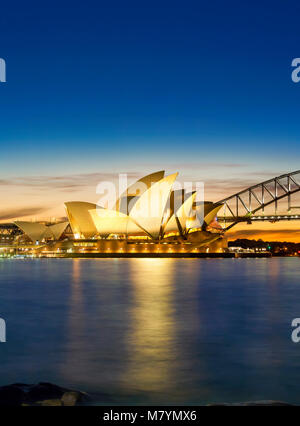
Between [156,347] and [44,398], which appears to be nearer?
[44,398]

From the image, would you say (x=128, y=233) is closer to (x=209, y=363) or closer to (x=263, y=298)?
(x=263, y=298)

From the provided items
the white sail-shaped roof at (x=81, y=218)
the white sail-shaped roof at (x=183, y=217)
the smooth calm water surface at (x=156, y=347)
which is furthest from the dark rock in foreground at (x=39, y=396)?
the white sail-shaped roof at (x=81, y=218)

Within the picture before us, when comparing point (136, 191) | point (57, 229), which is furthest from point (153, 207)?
point (57, 229)

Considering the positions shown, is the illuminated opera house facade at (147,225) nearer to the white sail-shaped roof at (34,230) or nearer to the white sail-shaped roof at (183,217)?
the white sail-shaped roof at (183,217)

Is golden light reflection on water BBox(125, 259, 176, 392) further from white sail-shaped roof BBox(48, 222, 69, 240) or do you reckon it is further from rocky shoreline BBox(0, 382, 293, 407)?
white sail-shaped roof BBox(48, 222, 69, 240)

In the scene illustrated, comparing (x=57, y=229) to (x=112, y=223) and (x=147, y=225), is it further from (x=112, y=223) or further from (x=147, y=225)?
(x=147, y=225)

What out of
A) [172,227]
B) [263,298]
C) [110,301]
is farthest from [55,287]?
[172,227]

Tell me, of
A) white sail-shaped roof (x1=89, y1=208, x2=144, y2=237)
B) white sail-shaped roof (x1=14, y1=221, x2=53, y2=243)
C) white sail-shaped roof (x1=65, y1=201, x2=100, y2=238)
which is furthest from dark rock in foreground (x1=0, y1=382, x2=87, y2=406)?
white sail-shaped roof (x1=14, y1=221, x2=53, y2=243)
